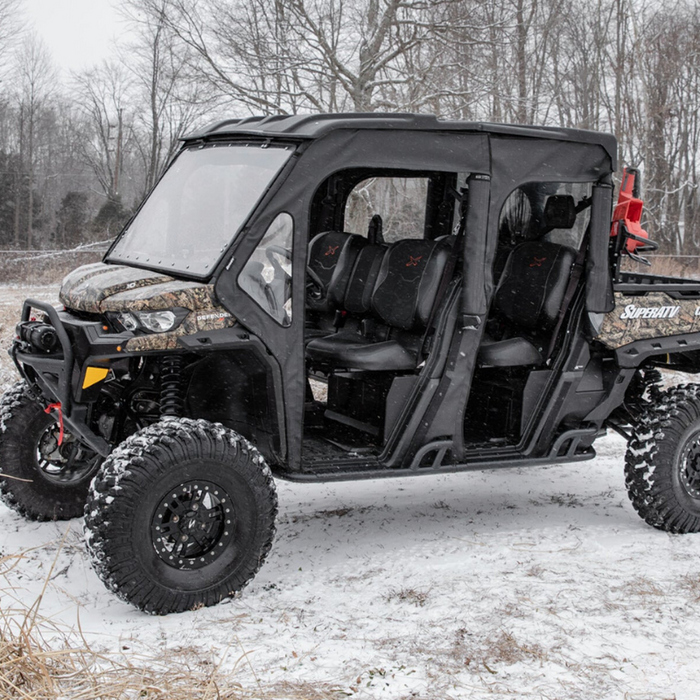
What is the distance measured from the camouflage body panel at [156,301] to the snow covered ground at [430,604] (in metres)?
0.98

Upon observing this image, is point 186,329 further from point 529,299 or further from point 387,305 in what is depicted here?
point 529,299

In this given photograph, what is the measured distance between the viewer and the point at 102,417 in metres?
4.81

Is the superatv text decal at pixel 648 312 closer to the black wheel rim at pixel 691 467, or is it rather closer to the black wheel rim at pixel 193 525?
the black wheel rim at pixel 691 467

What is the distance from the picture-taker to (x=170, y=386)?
456 centimetres

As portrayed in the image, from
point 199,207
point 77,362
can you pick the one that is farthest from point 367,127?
point 77,362

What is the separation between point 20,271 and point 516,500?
16.3 m

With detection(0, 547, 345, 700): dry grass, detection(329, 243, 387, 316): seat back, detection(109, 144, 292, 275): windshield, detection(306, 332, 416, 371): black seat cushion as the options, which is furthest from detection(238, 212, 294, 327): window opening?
detection(0, 547, 345, 700): dry grass

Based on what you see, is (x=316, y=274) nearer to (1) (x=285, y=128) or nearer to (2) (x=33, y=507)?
(1) (x=285, y=128)

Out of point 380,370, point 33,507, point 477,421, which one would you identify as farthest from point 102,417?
point 477,421

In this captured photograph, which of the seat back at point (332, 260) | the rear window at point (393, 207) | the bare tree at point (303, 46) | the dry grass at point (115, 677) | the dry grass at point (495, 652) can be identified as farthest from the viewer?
the bare tree at point (303, 46)

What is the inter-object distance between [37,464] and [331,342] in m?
1.86

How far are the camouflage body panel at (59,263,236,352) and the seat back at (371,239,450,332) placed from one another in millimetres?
1262

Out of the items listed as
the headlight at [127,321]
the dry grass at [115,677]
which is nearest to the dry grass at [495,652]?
the dry grass at [115,677]

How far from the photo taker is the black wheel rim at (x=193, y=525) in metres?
4.14
